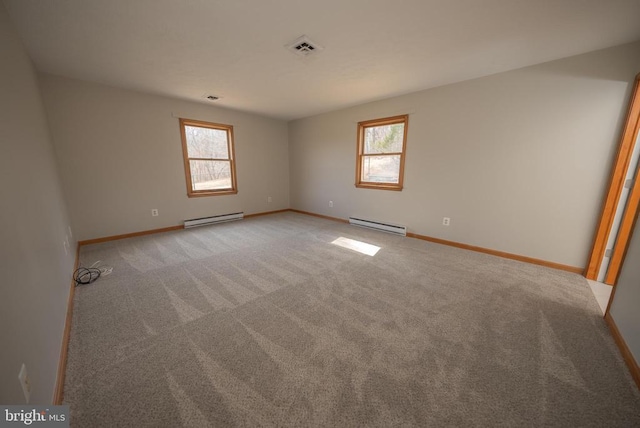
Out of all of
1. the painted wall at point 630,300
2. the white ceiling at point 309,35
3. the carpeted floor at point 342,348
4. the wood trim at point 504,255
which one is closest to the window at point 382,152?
the white ceiling at point 309,35

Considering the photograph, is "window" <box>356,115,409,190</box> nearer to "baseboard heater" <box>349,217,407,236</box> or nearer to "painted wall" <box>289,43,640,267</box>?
"painted wall" <box>289,43,640,267</box>

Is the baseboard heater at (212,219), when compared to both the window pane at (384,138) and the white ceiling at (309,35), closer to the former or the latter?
the white ceiling at (309,35)

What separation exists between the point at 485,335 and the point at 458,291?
1.98 feet

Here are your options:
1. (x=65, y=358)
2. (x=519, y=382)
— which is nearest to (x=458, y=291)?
(x=519, y=382)

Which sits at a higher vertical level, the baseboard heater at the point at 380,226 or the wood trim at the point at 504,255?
the baseboard heater at the point at 380,226

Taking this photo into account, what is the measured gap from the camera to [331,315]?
1824 millimetres

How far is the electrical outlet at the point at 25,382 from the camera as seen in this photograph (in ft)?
2.82

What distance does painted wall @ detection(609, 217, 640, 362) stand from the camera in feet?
4.57

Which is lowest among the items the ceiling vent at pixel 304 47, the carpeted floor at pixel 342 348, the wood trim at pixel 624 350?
the carpeted floor at pixel 342 348

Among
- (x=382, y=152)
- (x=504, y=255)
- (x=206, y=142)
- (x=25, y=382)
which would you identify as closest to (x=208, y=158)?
(x=206, y=142)

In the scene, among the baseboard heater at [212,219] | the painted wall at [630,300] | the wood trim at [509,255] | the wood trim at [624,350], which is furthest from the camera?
the baseboard heater at [212,219]

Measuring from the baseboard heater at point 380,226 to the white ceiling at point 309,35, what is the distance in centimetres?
225

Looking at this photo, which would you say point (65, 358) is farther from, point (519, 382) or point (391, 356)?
point (519, 382)

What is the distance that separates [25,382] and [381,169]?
14.1 feet
